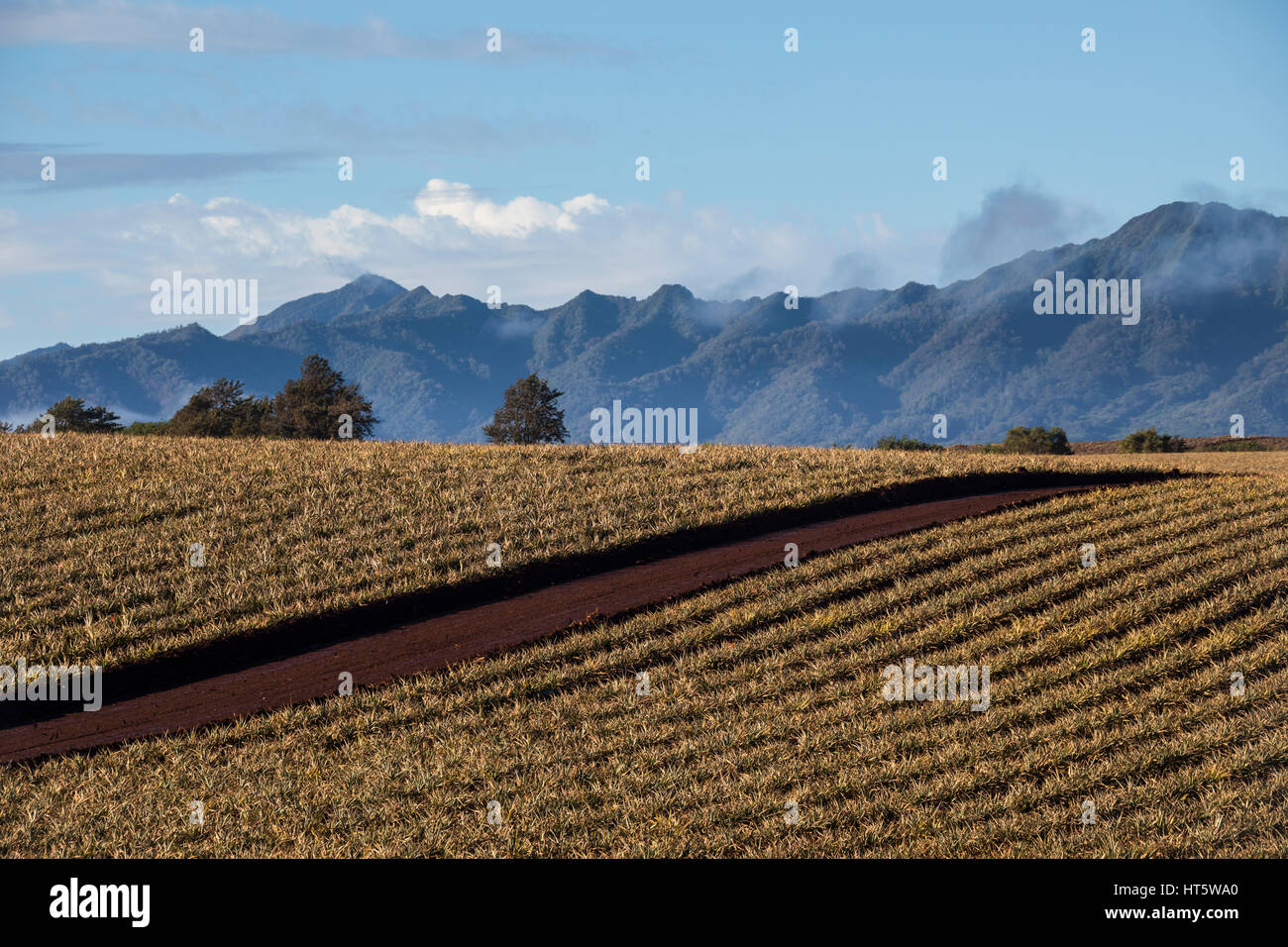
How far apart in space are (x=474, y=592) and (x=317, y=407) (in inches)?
2147

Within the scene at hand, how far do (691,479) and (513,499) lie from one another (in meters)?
4.64

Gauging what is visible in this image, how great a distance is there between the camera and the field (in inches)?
398

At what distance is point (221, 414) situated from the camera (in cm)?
6700

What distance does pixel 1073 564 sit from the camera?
1795 cm

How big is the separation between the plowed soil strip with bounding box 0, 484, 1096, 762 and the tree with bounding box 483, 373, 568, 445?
211 ft

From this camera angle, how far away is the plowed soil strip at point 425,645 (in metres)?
14.2

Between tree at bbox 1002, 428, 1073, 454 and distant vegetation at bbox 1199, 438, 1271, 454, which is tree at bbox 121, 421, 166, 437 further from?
distant vegetation at bbox 1199, 438, 1271, 454

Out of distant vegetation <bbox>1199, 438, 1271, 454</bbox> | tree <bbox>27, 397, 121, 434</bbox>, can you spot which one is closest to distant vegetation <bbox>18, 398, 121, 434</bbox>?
tree <bbox>27, 397, 121, 434</bbox>

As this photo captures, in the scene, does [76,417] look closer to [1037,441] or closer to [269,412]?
[269,412]

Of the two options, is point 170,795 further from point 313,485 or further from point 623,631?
point 313,485

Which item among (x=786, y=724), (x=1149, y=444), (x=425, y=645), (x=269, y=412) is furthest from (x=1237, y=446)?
(x=425, y=645)

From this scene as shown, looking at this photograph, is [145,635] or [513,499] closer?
[145,635]
